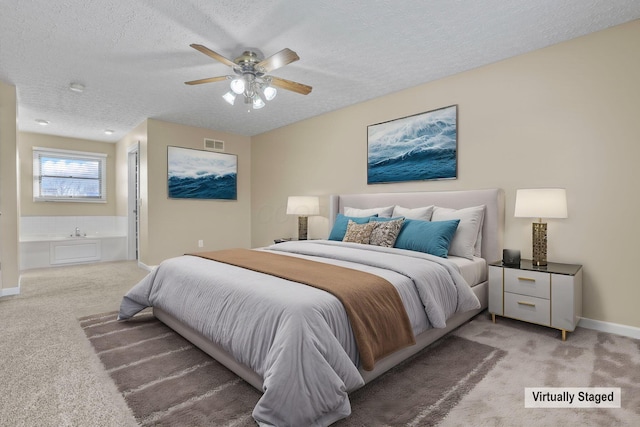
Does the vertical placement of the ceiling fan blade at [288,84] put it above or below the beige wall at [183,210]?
above

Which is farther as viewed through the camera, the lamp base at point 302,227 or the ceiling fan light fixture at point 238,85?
the lamp base at point 302,227

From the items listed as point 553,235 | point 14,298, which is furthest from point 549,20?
point 14,298

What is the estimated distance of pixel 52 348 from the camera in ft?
7.68

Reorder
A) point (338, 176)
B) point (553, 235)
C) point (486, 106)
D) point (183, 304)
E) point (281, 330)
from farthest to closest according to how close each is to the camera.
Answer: point (338, 176) < point (486, 106) < point (553, 235) < point (183, 304) < point (281, 330)

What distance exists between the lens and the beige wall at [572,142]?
2.54 m

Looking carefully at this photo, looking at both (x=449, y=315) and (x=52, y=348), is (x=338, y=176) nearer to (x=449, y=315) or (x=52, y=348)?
(x=449, y=315)

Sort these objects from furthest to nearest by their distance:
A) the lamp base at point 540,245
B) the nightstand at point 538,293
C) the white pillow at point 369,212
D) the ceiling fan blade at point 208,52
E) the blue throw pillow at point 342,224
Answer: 1. the white pillow at point 369,212
2. the blue throw pillow at point 342,224
3. the lamp base at point 540,245
4. the nightstand at point 538,293
5. the ceiling fan blade at point 208,52

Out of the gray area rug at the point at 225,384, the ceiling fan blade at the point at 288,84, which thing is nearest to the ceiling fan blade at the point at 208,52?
the ceiling fan blade at the point at 288,84

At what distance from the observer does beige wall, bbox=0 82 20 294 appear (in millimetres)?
3689

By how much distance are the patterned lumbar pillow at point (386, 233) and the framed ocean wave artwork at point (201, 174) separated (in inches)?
143

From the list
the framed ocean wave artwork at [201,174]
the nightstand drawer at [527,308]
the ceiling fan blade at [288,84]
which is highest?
the ceiling fan blade at [288,84]

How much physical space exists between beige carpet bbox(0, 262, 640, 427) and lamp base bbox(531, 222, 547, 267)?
56 cm

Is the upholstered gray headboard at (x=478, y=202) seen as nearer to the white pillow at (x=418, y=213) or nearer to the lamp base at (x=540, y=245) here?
the white pillow at (x=418, y=213)

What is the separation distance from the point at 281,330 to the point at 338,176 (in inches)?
133
